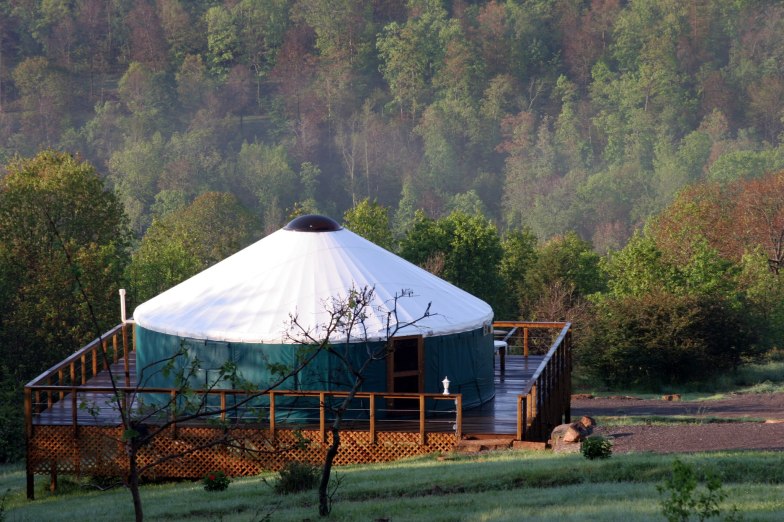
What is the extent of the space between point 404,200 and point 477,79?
18.2 m

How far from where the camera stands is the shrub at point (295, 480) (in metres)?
11.5

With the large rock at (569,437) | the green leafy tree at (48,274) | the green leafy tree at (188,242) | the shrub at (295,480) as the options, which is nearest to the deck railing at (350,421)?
the large rock at (569,437)

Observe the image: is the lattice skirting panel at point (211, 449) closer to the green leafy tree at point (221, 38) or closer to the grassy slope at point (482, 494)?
the grassy slope at point (482, 494)

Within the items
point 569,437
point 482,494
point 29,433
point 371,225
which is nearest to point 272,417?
point 29,433

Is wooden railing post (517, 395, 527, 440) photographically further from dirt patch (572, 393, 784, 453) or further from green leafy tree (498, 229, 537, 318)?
green leafy tree (498, 229, 537, 318)

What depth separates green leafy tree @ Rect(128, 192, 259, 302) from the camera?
3572cm

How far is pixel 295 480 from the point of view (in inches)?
454

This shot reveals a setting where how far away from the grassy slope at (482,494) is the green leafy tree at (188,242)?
22.0 metres

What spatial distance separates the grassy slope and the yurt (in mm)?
1736

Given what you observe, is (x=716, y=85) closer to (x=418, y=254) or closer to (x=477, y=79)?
(x=477, y=79)

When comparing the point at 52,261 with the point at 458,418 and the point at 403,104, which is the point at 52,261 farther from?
the point at 403,104

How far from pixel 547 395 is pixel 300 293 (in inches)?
126

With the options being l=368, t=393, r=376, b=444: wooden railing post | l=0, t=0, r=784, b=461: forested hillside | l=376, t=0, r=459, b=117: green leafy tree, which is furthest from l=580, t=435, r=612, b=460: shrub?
l=376, t=0, r=459, b=117: green leafy tree

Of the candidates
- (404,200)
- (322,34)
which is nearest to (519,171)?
(404,200)
